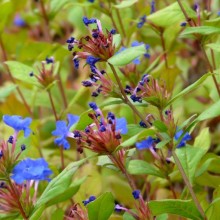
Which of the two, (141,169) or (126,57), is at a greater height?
(126,57)

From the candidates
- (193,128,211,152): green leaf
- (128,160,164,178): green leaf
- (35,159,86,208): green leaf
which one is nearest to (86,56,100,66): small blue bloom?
(35,159,86,208): green leaf

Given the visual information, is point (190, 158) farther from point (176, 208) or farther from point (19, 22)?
point (19, 22)

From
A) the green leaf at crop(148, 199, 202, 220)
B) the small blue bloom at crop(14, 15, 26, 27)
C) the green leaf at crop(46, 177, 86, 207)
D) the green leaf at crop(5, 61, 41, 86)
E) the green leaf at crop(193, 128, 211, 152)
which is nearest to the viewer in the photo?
the green leaf at crop(148, 199, 202, 220)

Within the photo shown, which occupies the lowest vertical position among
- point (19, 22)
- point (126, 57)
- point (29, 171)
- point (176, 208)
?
point (19, 22)

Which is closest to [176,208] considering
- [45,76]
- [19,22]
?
[45,76]

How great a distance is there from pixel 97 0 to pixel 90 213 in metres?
1.14

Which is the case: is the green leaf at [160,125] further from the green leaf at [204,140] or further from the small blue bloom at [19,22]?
the small blue bloom at [19,22]

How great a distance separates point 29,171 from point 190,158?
394 mm

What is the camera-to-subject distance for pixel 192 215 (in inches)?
51.8

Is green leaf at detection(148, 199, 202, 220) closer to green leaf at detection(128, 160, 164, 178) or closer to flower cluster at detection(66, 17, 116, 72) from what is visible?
green leaf at detection(128, 160, 164, 178)

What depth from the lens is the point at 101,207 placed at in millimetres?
1333

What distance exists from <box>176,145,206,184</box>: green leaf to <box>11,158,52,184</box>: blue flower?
1.11ft

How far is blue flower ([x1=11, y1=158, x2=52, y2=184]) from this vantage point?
1.41 metres

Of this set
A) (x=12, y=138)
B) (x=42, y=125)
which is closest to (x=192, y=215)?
(x=12, y=138)
